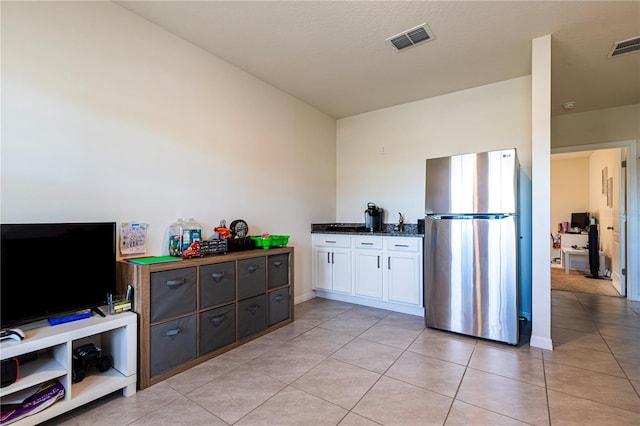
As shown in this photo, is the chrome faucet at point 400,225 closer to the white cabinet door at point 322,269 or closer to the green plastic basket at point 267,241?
the white cabinet door at point 322,269

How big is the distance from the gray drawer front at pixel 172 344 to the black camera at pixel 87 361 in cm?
27

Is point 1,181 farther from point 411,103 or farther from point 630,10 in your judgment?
point 630,10

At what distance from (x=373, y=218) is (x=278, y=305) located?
5.75ft

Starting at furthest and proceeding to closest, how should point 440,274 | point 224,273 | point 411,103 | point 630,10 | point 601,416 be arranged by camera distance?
point 411,103, point 440,274, point 224,273, point 630,10, point 601,416

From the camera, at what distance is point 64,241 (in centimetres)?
171

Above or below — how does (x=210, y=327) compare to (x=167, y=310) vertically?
below

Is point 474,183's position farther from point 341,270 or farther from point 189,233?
point 189,233

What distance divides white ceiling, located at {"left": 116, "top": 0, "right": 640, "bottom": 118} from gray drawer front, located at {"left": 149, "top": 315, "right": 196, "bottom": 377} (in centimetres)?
231

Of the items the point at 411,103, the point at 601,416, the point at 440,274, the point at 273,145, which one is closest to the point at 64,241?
the point at 273,145

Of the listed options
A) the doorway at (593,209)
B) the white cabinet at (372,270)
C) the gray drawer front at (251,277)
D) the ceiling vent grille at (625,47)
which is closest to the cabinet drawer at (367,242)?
the white cabinet at (372,270)

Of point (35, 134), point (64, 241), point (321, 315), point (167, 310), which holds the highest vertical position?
point (35, 134)

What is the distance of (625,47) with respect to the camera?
2668 mm

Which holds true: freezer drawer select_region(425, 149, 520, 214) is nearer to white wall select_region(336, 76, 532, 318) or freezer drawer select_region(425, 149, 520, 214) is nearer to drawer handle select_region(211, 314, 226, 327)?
white wall select_region(336, 76, 532, 318)

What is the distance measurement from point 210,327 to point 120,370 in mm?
603
